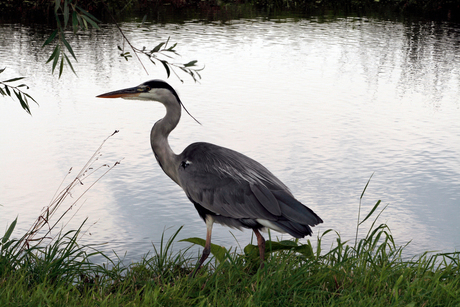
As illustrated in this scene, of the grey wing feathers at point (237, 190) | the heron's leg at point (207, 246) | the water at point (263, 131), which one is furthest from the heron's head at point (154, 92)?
the water at point (263, 131)

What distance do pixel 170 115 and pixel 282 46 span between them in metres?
12.8

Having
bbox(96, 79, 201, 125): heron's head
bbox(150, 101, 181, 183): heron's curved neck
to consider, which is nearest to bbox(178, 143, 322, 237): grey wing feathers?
bbox(150, 101, 181, 183): heron's curved neck

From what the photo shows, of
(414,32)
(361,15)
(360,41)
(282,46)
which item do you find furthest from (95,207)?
(361,15)

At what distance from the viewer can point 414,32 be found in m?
19.5

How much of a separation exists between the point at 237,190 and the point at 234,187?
4 cm

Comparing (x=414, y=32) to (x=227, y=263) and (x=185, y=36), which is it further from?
(x=227, y=263)

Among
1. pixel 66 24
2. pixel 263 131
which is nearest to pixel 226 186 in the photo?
pixel 66 24

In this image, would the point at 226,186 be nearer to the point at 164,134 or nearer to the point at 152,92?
the point at 164,134

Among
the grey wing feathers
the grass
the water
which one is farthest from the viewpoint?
the water

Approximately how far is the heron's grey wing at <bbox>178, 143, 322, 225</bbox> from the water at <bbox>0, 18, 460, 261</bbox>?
1153 mm

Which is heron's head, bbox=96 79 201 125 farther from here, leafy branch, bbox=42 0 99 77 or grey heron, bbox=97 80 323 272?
leafy branch, bbox=42 0 99 77

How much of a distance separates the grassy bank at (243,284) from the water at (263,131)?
1.13m

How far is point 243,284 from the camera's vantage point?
12.1 ft

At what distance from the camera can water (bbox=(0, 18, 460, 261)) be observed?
19.5 feet
